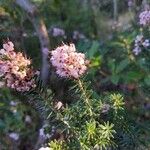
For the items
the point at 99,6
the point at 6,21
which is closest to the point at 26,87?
the point at 6,21

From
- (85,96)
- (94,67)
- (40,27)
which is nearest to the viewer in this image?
(85,96)

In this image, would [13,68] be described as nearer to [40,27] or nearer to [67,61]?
[67,61]

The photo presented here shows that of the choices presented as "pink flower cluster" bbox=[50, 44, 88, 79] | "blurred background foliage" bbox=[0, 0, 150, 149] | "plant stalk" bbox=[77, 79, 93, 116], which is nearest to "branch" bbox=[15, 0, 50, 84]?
"blurred background foliage" bbox=[0, 0, 150, 149]

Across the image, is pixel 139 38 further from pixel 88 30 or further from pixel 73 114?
→ pixel 88 30

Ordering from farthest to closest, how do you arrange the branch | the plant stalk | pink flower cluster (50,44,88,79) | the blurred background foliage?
the blurred background foliage → the branch → the plant stalk → pink flower cluster (50,44,88,79)

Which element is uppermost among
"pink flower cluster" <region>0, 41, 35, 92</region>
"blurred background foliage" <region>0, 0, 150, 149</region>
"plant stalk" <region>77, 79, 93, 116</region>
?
"blurred background foliage" <region>0, 0, 150, 149</region>

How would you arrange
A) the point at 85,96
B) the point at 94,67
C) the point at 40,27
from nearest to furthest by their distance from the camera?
the point at 85,96 < the point at 40,27 < the point at 94,67

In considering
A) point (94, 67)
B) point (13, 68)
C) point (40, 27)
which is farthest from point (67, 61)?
point (94, 67)

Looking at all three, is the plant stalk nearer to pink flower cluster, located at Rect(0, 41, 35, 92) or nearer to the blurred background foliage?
pink flower cluster, located at Rect(0, 41, 35, 92)

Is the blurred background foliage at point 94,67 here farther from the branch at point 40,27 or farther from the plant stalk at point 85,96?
the plant stalk at point 85,96
